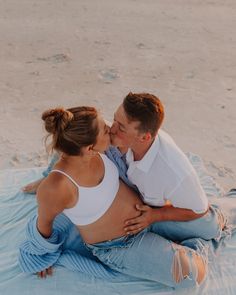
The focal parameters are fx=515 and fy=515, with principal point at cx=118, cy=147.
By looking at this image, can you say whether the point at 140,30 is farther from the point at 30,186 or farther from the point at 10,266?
the point at 10,266

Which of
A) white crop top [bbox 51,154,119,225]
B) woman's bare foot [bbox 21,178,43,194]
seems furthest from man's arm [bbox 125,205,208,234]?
woman's bare foot [bbox 21,178,43,194]

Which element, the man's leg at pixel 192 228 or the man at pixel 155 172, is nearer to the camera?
the man at pixel 155 172

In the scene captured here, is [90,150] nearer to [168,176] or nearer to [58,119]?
[58,119]

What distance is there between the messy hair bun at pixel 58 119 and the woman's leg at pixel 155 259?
2.37 ft

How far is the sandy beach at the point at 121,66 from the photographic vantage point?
15.1 ft

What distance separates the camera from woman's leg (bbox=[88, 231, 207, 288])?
2.61m

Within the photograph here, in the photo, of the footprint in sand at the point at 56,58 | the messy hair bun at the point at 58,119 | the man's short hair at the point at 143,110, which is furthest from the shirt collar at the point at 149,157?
the footprint in sand at the point at 56,58

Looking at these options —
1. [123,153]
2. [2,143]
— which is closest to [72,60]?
[2,143]

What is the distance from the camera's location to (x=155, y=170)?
2.61 metres

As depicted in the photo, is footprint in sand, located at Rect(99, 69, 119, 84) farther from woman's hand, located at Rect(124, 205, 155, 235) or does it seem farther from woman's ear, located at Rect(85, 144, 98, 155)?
woman's ear, located at Rect(85, 144, 98, 155)

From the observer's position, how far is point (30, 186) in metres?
3.31

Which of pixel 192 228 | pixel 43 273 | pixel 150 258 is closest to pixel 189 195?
pixel 192 228

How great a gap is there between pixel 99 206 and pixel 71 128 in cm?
45

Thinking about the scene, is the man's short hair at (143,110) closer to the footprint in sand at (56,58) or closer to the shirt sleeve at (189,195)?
the shirt sleeve at (189,195)
